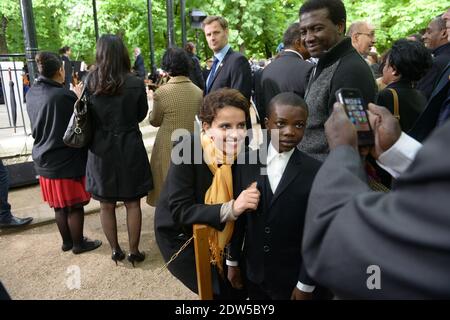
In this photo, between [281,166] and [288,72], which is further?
[288,72]

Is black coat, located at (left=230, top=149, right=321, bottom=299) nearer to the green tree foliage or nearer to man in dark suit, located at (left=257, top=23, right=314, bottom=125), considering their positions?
man in dark suit, located at (left=257, top=23, right=314, bottom=125)

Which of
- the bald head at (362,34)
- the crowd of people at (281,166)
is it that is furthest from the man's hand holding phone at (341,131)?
the bald head at (362,34)

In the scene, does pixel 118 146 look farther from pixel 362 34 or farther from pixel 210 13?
pixel 210 13

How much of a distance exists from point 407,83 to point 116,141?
8.62 ft

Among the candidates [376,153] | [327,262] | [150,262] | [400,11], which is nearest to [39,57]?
Answer: [150,262]

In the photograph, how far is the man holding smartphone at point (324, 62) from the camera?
2.31 meters

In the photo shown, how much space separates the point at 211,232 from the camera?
193 cm

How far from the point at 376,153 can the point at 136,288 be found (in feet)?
8.49

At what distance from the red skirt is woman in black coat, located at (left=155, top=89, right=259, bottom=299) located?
203 centimetres

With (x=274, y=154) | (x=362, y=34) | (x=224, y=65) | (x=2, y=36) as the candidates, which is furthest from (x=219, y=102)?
(x=2, y=36)

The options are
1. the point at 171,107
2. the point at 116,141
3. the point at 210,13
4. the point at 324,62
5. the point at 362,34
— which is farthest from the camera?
the point at 210,13

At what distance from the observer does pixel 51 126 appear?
3.62 m
